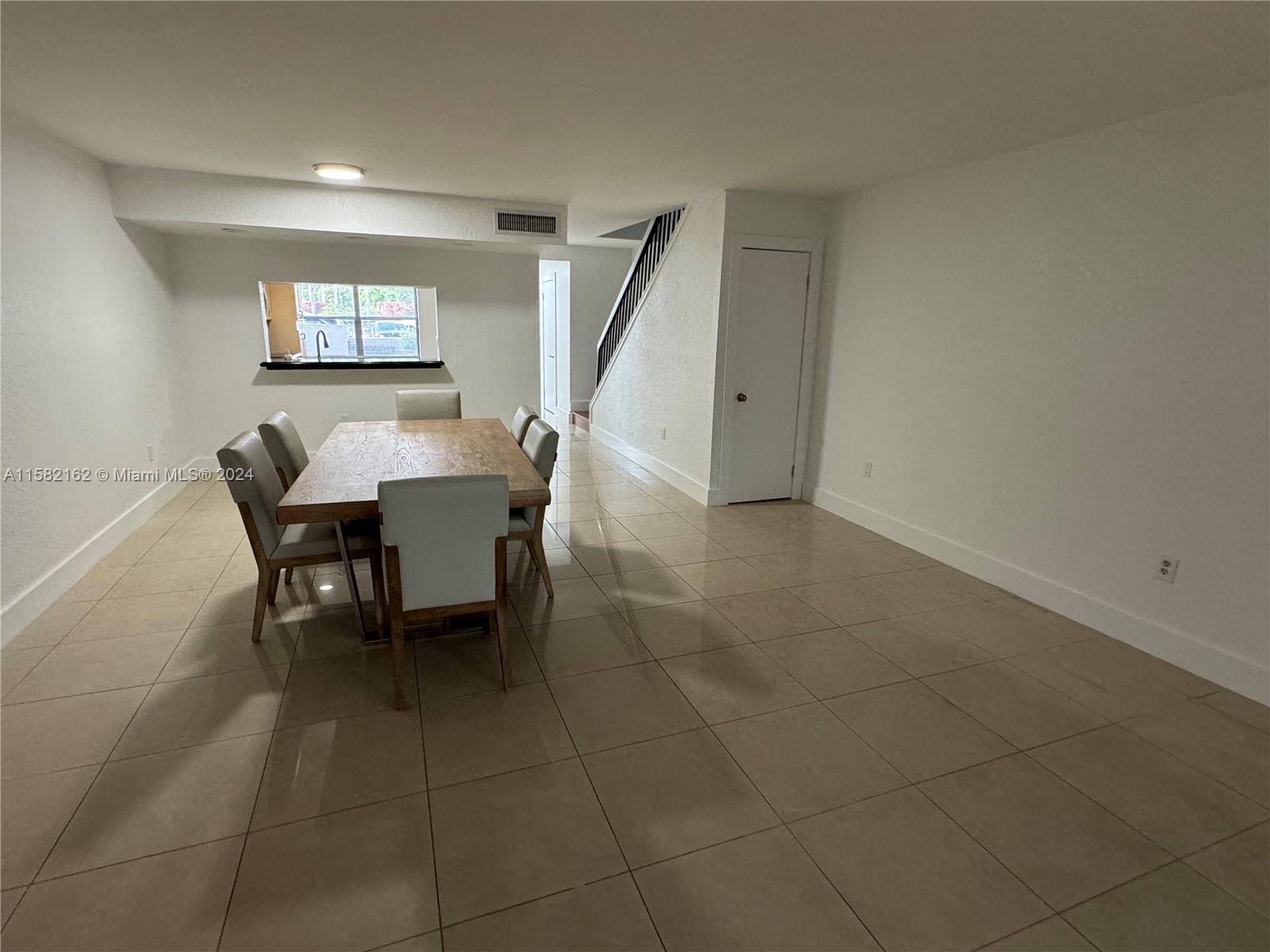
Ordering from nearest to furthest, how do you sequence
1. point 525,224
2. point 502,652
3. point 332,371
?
1. point 502,652
2. point 525,224
3. point 332,371

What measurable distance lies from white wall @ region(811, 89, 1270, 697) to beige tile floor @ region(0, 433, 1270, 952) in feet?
1.15

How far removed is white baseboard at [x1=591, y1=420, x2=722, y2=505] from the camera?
486 cm

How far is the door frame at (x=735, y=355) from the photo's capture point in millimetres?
4457

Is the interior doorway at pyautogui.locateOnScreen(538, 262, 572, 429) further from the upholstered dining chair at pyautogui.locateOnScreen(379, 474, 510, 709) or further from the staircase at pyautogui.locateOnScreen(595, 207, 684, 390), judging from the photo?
the upholstered dining chair at pyautogui.locateOnScreen(379, 474, 510, 709)

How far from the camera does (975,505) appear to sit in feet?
11.6

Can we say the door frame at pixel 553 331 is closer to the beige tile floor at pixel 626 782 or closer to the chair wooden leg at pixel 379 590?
the chair wooden leg at pixel 379 590

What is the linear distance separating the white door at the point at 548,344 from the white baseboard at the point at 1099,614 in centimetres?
593

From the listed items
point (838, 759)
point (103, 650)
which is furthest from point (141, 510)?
point (838, 759)

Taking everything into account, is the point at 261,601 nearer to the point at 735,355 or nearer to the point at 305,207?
the point at 305,207

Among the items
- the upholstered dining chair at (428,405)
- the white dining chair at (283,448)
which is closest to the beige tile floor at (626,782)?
the white dining chair at (283,448)

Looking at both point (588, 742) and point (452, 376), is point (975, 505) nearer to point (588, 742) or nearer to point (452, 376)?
point (588, 742)

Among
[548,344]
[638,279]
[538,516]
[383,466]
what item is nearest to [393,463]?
[383,466]

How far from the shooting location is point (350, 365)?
5.52m

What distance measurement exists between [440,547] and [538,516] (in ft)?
2.91
